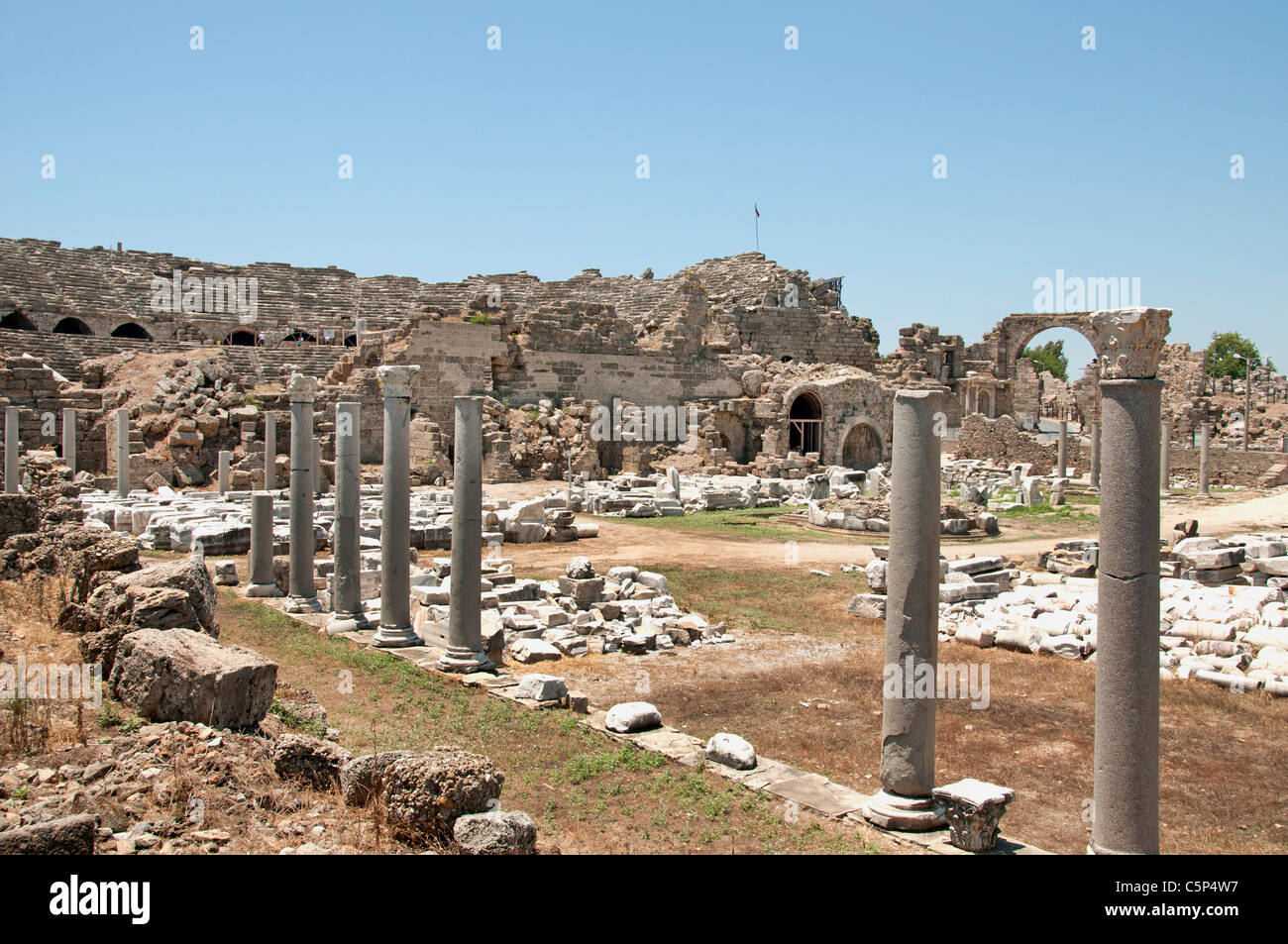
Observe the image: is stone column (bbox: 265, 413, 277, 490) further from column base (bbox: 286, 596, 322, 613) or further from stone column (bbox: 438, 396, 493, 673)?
stone column (bbox: 438, 396, 493, 673)

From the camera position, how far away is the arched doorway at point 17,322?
3378 centimetres

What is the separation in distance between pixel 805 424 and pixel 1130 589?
3145 cm

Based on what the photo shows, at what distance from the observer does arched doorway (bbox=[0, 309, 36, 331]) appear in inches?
1330

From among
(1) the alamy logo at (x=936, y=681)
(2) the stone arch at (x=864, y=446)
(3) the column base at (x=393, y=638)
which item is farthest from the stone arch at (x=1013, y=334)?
(3) the column base at (x=393, y=638)

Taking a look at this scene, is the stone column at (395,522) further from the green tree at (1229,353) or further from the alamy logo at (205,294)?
the green tree at (1229,353)

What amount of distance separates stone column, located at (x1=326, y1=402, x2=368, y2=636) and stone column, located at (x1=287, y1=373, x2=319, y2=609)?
0.83m

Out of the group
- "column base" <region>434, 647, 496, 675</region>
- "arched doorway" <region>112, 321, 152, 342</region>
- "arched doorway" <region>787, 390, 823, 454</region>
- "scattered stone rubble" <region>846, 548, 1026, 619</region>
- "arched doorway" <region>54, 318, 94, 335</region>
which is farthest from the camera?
"arched doorway" <region>112, 321, 152, 342</region>

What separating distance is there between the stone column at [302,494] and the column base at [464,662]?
3.26m

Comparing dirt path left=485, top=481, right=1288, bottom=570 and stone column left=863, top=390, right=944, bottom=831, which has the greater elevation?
stone column left=863, top=390, right=944, bottom=831

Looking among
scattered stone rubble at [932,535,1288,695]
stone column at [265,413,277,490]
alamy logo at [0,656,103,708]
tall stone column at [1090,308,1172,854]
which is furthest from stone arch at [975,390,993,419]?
alamy logo at [0,656,103,708]
